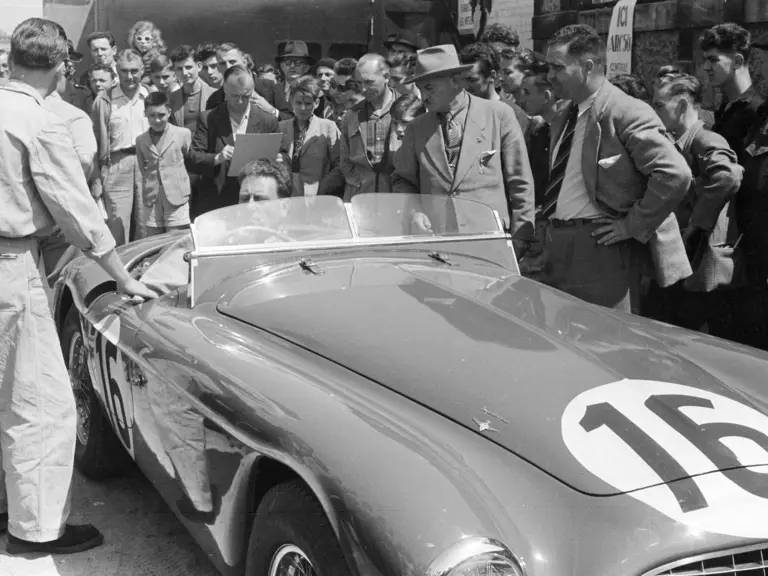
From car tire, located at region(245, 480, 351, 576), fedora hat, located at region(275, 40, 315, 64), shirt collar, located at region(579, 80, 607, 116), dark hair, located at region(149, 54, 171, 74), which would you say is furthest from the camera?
fedora hat, located at region(275, 40, 315, 64)

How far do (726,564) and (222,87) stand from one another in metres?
6.62

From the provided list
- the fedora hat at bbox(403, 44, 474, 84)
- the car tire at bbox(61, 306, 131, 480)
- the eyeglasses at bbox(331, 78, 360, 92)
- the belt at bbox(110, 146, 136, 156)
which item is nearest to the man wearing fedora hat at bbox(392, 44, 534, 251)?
the fedora hat at bbox(403, 44, 474, 84)

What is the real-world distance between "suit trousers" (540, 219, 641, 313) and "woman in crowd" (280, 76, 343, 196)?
8.10 ft

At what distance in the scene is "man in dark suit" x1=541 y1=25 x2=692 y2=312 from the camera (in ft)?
14.3

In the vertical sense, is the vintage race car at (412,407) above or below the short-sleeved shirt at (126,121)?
below

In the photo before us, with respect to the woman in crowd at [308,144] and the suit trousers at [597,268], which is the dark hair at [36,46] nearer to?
the suit trousers at [597,268]

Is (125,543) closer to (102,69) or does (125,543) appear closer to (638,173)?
(638,173)

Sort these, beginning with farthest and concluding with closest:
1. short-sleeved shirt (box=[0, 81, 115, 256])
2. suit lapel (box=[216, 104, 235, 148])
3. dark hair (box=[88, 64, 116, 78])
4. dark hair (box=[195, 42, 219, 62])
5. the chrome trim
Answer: dark hair (box=[195, 42, 219, 62])
dark hair (box=[88, 64, 116, 78])
suit lapel (box=[216, 104, 235, 148])
the chrome trim
short-sleeved shirt (box=[0, 81, 115, 256])

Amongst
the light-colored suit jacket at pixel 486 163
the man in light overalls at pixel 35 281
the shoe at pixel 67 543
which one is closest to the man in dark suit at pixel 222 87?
the light-colored suit jacket at pixel 486 163

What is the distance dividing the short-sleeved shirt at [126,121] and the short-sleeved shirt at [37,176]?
13.1 feet

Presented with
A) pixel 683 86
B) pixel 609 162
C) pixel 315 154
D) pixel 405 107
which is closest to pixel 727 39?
pixel 683 86

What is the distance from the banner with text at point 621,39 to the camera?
8648 millimetres

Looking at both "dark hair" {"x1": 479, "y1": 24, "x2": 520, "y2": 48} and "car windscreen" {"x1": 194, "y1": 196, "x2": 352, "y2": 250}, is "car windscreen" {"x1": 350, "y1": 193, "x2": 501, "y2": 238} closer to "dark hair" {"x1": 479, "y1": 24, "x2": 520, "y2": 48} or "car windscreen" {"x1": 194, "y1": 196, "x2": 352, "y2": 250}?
"car windscreen" {"x1": 194, "y1": 196, "x2": 352, "y2": 250}

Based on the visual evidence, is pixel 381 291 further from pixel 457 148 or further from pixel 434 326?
pixel 457 148
